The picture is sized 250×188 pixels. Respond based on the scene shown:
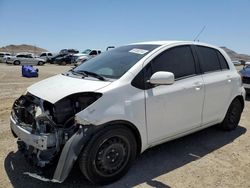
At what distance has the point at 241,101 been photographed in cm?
598

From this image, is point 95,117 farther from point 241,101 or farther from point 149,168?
point 241,101

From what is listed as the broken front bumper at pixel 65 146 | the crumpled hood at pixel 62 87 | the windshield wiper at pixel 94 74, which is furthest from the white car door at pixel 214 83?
the broken front bumper at pixel 65 146

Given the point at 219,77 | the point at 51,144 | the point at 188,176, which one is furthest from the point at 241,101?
the point at 51,144

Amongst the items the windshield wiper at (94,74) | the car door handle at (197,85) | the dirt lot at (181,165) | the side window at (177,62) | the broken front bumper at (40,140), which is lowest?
the dirt lot at (181,165)

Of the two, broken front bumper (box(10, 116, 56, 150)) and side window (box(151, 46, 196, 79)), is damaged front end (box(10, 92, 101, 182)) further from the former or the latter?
side window (box(151, 46, 196, 79))

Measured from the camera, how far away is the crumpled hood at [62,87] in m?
3.59

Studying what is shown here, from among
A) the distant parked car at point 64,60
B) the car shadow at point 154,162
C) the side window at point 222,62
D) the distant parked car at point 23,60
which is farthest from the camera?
the distant parked car at point 64,60

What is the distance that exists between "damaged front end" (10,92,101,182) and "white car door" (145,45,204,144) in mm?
918

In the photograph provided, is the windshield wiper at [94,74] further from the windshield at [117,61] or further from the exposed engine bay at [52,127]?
the exposed engine bay at [52,127]

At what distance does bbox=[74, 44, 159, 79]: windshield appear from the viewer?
4.14 metres

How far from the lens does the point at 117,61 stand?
4.44 meters

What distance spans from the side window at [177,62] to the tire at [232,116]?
1.51m

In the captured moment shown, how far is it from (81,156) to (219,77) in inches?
119

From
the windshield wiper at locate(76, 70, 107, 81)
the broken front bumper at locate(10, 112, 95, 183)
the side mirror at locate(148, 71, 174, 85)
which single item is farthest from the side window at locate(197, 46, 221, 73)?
the broken front bumper at locate(10, 112, 95, 183)
